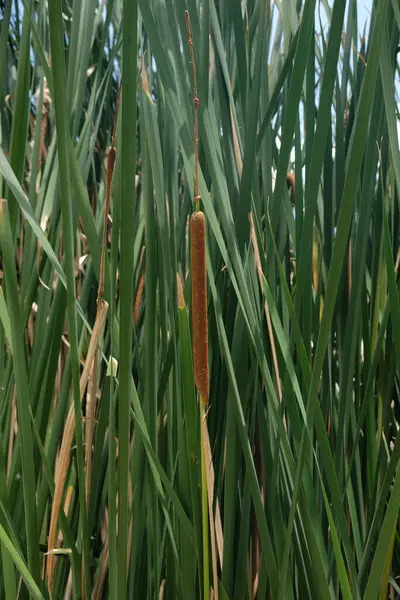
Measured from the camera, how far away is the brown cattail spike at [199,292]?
372 millimetres

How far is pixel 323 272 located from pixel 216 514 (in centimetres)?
30

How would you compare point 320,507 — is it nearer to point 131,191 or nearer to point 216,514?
point 216,514

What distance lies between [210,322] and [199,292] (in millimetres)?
210

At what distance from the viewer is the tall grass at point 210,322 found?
0.42m

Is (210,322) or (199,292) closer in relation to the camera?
(199,292)

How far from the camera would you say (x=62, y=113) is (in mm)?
385

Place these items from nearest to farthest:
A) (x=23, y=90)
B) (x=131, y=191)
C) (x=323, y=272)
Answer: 1. (x=131, y=191)
2. (x=23, y=90)
3. (x=323, y=272)

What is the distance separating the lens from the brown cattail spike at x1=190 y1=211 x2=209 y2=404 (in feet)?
1.22

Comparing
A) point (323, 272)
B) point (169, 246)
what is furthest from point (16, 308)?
point (323, 272)

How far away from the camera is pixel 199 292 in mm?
375

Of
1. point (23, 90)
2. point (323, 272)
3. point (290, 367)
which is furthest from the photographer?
point (323, 272)

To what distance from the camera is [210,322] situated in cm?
58

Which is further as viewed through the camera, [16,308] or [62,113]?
[16,308]

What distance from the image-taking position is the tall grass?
417mm
